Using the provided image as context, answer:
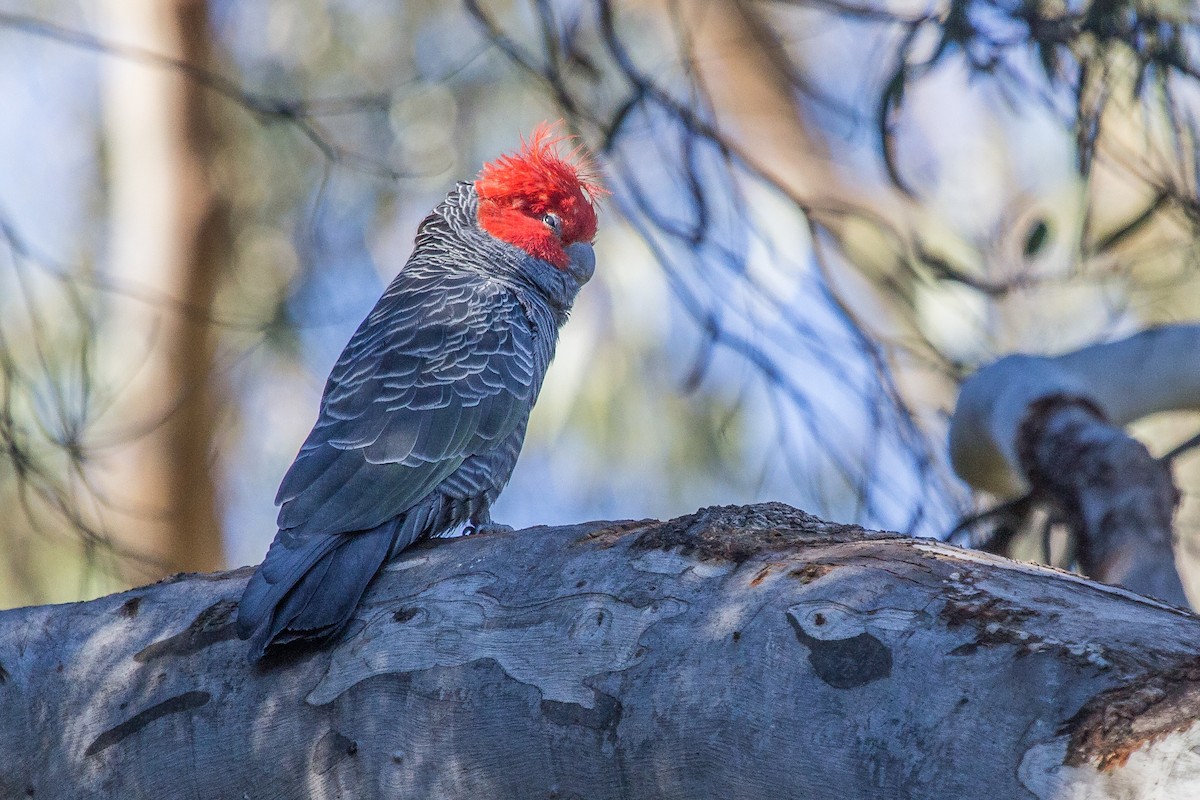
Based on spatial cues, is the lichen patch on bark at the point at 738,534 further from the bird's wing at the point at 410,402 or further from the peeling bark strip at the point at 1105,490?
the peeling bark strip at the point at 1105,490

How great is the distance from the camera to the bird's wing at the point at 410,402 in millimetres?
2055

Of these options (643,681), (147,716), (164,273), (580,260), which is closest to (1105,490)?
(580,260)

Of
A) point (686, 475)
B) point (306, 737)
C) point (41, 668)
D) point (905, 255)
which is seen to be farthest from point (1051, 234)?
point (41, 668)

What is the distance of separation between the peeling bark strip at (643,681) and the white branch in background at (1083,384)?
58.7 inches

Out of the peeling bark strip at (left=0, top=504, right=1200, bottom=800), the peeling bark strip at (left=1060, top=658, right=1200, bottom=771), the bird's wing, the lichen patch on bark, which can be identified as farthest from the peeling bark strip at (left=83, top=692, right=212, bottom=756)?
the peeling bark strip at (left=1060, top=658, right=1200, bottom=771)

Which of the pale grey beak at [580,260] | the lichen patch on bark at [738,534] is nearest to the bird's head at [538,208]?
the pale grey beak at [580,260]

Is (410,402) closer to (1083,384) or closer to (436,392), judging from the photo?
(436,392)

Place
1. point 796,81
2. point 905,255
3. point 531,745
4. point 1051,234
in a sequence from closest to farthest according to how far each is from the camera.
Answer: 1. point 531,745
2. point 1051,234
3. point 905,255
4. point 796,81

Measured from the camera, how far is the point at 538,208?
2.97 metres

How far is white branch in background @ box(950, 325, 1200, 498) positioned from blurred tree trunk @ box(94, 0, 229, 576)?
8.68 feet

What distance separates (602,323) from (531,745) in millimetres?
3200

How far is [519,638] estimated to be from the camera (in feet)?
A: 4.99

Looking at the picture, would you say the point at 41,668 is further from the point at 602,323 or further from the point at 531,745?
the point at 602,323

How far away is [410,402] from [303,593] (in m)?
0.72
